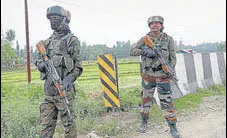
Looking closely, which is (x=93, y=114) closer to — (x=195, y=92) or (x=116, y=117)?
(x=116, y=117)

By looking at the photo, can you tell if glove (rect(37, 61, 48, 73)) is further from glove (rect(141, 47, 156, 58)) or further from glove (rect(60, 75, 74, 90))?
glove (rect(141, 47, 156, 58))

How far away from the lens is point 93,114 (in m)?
6.21

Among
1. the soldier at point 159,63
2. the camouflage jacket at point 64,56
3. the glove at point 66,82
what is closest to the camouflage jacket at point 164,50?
the soldier at point 159,63

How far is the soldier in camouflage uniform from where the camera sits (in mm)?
3920

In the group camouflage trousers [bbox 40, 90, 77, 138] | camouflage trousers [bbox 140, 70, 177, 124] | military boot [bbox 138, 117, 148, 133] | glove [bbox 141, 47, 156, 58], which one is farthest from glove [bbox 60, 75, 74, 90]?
military boot [bbox 138, 117, 148, 133]

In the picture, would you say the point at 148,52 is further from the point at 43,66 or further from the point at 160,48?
the point at 43,66

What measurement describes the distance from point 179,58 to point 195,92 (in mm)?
1129

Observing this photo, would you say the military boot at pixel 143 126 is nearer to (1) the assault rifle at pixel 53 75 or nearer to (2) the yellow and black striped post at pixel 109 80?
(2) the yellow and black striped post at pixel 109 80

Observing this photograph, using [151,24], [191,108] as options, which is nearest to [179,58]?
[191,108]

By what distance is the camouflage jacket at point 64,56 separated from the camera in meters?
3.93

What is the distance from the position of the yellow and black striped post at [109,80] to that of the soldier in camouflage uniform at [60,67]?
2333 mm

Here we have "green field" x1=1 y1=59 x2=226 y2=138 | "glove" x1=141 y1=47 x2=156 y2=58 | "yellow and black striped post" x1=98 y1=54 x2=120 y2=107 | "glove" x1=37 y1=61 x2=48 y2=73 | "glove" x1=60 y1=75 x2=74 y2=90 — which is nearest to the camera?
"glove" x1=60 y1=75 x2=74 y2=90

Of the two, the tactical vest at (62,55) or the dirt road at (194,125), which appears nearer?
the tactical vest at (62,55)

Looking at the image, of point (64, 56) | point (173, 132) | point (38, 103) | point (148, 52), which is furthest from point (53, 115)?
point (38, 103)
